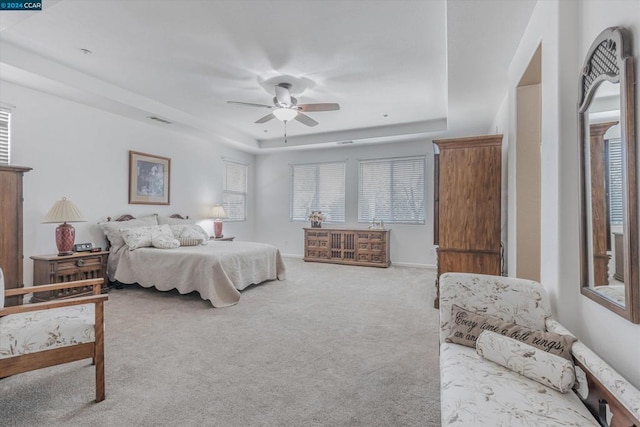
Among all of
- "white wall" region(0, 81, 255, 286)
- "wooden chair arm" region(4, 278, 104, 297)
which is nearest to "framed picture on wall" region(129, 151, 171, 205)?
"white wall" region(0, 81, 255, 286)

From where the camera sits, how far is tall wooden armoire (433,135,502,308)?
10.8 feet

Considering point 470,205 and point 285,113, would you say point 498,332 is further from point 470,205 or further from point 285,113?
point 285,113

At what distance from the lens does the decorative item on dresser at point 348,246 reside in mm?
6410

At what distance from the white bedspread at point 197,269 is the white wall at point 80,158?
0.83 metres

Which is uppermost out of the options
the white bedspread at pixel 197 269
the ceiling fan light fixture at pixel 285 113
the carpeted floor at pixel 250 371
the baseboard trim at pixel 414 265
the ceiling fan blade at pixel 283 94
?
the ceiling fan blade at pixel 283 94

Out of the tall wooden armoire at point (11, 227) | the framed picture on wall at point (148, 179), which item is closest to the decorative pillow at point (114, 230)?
the framed picture on wall at point (148, 179)

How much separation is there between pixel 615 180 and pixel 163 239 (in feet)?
15.7

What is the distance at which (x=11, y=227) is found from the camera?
10.0 ft

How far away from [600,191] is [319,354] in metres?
2.06

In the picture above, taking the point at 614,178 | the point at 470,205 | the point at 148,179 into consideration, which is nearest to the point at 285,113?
the point at 470,205

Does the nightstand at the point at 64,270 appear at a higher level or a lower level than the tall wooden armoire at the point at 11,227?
lower

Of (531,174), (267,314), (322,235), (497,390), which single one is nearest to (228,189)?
(322,235)

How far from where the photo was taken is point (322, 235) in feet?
22.9

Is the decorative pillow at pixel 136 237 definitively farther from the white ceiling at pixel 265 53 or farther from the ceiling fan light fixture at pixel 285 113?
the ceiling fan light fixture at pixel 285 113
